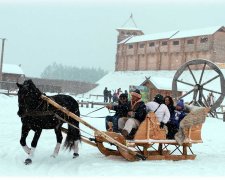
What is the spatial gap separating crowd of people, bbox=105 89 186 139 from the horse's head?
1769 millimetres

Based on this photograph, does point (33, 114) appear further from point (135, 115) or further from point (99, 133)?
point (135, 115)

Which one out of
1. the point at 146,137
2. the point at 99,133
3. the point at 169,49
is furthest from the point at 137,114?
the point at 169,49

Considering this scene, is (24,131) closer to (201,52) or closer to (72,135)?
(72,135)

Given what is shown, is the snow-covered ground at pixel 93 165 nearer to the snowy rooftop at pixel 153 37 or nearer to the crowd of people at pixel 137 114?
the crowd of people at pixel 137 114

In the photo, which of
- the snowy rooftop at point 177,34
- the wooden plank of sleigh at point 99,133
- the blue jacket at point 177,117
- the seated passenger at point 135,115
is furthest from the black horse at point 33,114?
the snowy rooftop at point 177,34

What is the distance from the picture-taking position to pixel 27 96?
27.4 feet

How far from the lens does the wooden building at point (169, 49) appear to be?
190 ft

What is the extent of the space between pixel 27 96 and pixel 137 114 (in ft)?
7.92

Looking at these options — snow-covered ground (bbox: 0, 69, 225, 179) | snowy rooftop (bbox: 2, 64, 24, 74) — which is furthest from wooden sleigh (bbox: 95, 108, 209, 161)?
snowy rooftop (bbox: 2, 64, 24, 74)

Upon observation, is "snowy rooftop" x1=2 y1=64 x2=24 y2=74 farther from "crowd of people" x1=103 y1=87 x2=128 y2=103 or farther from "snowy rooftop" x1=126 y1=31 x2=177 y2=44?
"crowd of people" x1=103 y1=87 x2=128 y2=103

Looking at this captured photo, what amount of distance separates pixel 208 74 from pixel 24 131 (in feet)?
158

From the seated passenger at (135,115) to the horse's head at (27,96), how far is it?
6.61 ft

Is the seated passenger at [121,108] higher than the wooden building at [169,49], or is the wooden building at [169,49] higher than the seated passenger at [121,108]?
the wooden building at [169,49]

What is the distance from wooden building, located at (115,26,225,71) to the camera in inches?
2277
